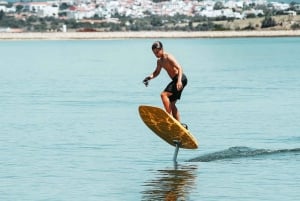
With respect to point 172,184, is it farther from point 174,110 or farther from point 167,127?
point 174,110

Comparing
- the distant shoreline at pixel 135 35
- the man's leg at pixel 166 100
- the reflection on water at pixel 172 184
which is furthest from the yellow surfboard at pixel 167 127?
the distant shoreline at pixel 135 35

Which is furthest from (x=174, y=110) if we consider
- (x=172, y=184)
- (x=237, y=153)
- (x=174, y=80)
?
(x=237, y=153)

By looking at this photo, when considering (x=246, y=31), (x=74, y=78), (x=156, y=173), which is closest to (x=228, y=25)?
(x=246, y=31)

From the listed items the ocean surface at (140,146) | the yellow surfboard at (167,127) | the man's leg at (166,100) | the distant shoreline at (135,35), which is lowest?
the distant shoreline at (135,35)

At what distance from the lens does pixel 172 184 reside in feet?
56.7

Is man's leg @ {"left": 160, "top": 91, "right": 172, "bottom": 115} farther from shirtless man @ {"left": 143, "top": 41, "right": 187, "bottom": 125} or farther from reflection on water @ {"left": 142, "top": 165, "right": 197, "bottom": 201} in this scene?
reflection on water @ {"left": 142, "top": 165, "right": 197, "bottom": 201}

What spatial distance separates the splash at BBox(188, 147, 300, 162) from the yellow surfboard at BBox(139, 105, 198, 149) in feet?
5.29

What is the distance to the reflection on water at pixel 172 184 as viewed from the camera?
637 inches

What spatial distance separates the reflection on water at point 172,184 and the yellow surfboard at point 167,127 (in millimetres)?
477

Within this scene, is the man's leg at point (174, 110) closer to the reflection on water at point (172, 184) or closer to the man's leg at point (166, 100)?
the man's leg at point (166, 100)

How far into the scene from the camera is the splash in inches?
792

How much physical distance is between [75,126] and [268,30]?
450ft

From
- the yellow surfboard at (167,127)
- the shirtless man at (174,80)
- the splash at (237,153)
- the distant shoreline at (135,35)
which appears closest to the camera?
the yellow surfboard at (167,127)

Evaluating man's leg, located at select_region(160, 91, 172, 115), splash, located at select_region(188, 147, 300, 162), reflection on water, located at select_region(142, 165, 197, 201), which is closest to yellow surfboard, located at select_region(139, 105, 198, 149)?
man's leg, located at select_region(160, 91, 172, 115)
